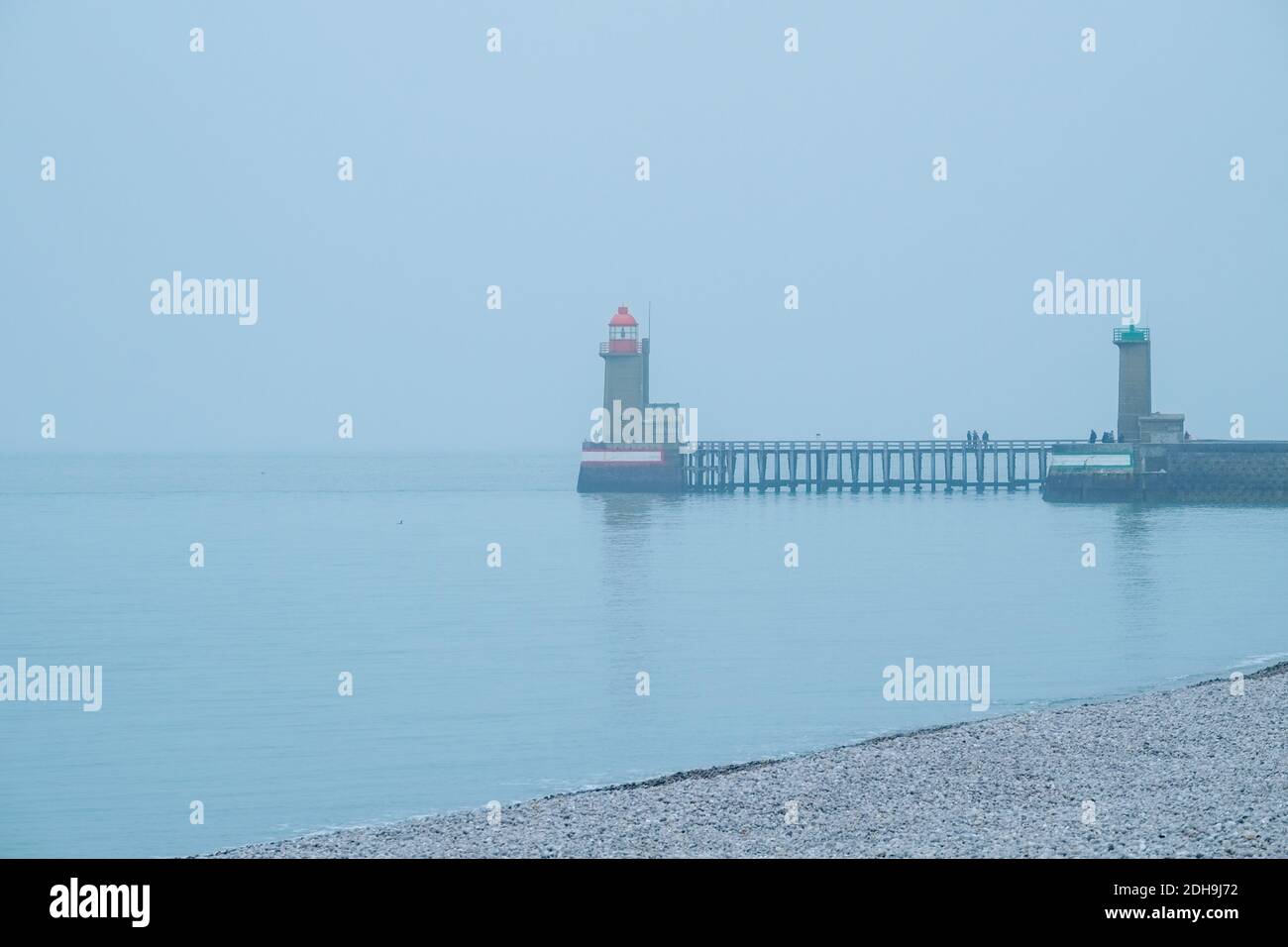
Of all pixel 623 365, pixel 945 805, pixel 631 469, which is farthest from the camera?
pixel 631 469

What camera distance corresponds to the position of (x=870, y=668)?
61.5ft

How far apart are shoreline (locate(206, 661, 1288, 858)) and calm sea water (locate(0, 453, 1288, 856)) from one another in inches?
60.5

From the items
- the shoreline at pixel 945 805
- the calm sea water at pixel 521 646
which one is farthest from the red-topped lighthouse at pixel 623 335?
the shoreline at pixel 945 805

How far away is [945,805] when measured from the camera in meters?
9.41

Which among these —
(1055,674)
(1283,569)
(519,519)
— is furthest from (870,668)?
(519,519)

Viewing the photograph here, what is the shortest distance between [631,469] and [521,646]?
40.7 m

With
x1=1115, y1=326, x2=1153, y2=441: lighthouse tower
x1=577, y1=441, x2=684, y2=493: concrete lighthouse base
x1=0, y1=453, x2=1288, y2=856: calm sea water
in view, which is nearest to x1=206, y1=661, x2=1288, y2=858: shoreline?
x1=0, y1=453, x2=1288, y2=856: calm sea water
